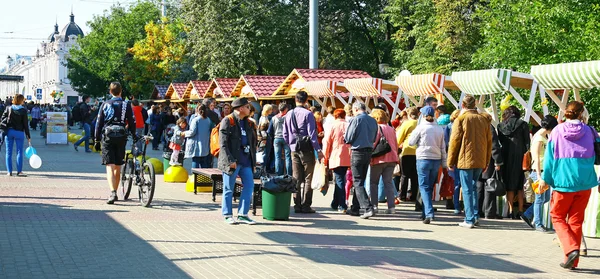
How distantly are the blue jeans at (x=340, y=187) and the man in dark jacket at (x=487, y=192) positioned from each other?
1.97 meters

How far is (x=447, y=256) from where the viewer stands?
892 centimetres

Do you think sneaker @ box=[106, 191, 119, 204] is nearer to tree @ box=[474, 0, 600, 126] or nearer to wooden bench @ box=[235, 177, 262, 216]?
wooden bench @ box=[235, 177, 262, 216]

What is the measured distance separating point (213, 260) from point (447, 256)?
2467 mm

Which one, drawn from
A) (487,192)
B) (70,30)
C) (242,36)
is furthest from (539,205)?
(70,30)

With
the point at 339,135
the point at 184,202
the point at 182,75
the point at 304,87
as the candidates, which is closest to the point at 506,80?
the point at 339,135

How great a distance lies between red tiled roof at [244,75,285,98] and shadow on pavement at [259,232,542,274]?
20.9 metres

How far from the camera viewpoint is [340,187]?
1270 cm

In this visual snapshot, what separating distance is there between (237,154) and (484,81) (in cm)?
457

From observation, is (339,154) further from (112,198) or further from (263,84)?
(263,84)

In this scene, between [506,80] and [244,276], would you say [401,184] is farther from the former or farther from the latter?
[244,276]

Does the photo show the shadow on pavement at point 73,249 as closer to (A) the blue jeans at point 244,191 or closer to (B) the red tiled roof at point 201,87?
(A) the blue jeans at point 244,191

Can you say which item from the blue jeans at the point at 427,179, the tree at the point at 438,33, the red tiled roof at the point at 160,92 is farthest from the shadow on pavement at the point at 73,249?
the red tiled roof at the point at 160,92

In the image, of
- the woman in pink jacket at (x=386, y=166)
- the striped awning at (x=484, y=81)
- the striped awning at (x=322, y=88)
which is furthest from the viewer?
the striped awning at (x=322, y=88)

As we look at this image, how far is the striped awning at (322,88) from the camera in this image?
74.5 feet
